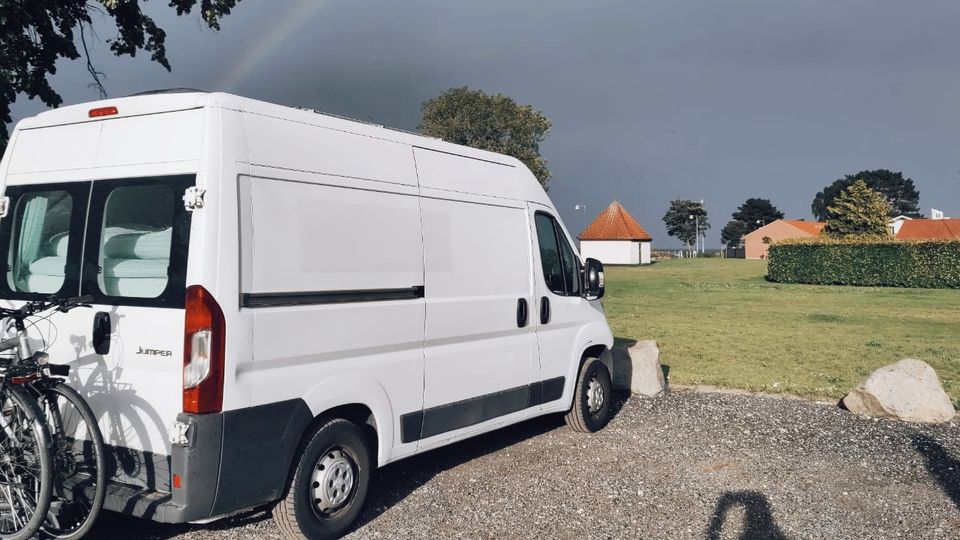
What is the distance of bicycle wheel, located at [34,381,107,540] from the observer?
4832mm

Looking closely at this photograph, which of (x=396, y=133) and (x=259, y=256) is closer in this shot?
(x=259, y=256)

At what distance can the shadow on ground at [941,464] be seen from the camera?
6.88 metres

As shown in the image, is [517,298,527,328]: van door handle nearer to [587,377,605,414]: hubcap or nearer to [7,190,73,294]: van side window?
[587,377,605,414]: hubcap

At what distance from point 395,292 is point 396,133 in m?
1.22

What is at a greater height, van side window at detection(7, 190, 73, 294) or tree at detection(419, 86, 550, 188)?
tree at detection(419, 86, 550, 188)

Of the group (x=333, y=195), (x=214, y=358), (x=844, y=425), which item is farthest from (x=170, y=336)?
(x=844, y=425)

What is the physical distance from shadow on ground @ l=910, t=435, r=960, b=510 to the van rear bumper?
5.00m

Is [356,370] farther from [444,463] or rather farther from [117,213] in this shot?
[444,463]

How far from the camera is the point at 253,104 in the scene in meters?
5.22

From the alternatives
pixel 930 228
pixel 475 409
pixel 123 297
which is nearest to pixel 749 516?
pixel 475 409

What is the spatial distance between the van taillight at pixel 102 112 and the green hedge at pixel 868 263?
40.1 m

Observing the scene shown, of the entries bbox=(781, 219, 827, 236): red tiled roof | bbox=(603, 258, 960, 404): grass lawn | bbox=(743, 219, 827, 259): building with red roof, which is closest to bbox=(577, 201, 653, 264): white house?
bbox=(743, 219, 827, 259): building with red roof

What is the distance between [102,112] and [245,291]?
5.21ft

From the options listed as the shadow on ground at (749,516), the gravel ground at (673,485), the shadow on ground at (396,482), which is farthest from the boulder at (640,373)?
the shadow on ground at (749,516)
